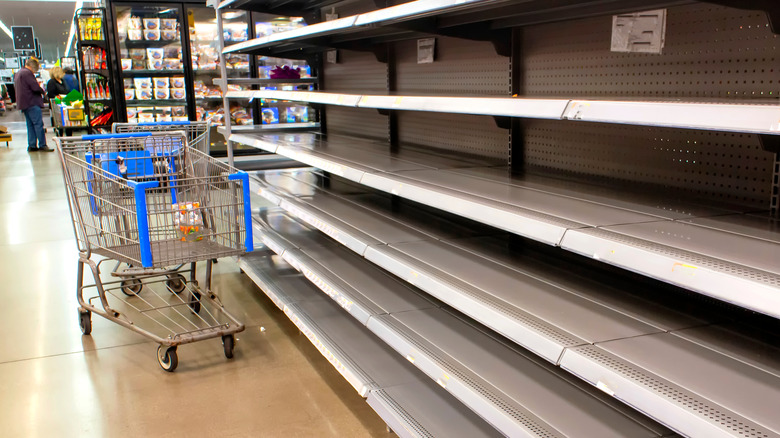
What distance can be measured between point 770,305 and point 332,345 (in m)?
2.19

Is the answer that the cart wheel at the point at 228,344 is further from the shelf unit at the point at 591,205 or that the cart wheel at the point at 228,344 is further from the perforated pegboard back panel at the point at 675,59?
the perforated pegboard back panel at the point at 675,59

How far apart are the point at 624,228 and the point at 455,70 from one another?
2.05 metres

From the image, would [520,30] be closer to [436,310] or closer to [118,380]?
[436,310]

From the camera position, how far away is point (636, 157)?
2.41 metres

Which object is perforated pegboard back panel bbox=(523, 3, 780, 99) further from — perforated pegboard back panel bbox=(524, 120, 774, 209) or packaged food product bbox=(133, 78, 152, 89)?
packaged food product bbox=(133, 78, 152, 89)

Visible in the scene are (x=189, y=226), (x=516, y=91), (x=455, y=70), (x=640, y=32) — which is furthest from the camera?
(x=189, y=226)

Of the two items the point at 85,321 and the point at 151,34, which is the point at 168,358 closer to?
the point at 85,321

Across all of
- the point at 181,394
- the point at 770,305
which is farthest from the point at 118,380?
the point at 770,305

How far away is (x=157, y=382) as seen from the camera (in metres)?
3.28

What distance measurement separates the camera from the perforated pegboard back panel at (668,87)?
77.2 inches

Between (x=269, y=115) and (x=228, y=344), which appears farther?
(x=269, y=115)

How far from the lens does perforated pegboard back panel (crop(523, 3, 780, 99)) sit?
1931mm

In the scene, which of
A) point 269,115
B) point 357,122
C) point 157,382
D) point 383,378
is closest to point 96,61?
point 269,115

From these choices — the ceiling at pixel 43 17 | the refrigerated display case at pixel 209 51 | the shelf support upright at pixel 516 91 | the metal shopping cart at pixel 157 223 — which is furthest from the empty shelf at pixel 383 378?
the ceiling at pixel 43 17
